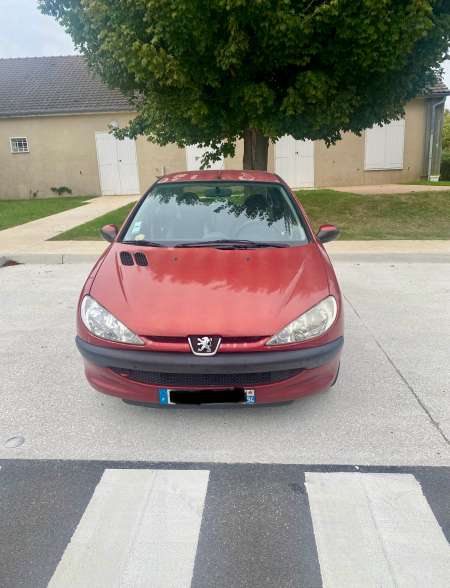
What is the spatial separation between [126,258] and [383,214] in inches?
367

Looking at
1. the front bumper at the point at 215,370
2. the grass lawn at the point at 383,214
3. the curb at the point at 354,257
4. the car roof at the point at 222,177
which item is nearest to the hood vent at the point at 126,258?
the front bumper at the point at 215,370

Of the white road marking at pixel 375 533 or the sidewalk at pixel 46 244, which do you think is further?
the sidewalk at pixel 46 244

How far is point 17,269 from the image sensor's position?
310 inches

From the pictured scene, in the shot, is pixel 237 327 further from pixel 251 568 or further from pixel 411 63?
pixel 411 63

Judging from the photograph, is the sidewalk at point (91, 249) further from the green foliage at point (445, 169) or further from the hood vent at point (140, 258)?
the green foliage at point (445, 169)

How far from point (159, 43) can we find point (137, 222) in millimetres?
4899

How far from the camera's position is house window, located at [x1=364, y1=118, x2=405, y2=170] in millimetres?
19281

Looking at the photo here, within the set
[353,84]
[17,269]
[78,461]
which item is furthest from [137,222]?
[353,84]

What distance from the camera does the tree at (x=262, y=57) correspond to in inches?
276

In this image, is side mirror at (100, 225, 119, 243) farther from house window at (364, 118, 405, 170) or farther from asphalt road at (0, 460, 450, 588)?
house window at (364, 118, 405, 170)

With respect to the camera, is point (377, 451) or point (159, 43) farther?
point (159, 43)

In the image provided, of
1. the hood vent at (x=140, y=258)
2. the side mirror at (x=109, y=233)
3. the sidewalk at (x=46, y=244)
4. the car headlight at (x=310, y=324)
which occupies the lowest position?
the sidewalk at (x=46, y=244)

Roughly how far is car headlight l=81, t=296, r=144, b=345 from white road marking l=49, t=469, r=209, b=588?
75cm

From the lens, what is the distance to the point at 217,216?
417 cm
